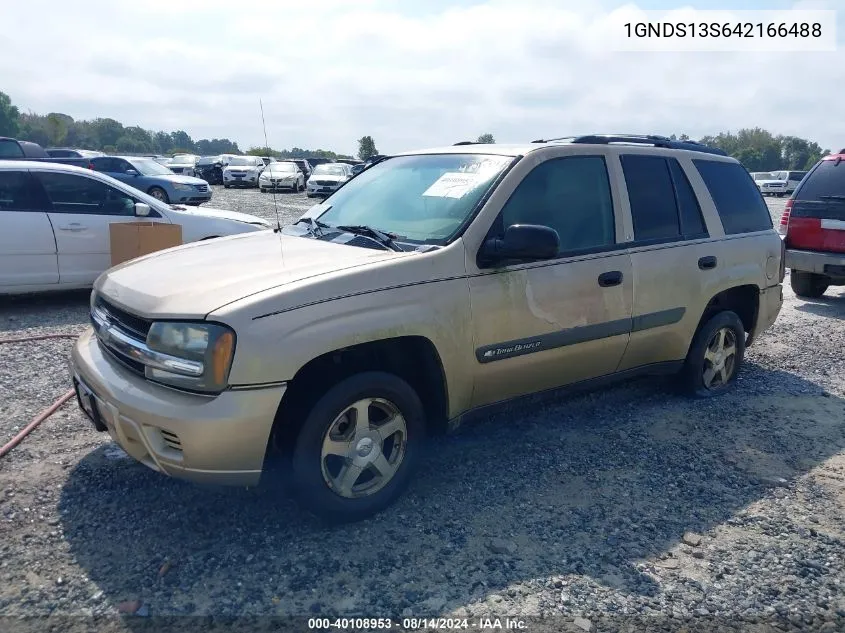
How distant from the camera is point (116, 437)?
3102 mm

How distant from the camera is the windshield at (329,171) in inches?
1050

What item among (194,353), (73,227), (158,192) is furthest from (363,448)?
(158,192)

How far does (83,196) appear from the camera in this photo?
24.6ft

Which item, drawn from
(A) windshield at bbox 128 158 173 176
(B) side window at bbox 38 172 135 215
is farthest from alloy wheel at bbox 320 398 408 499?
(A) windshield at bbox 128 158 173 176

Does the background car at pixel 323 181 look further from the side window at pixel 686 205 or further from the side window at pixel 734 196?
the side window at pixel 686 205

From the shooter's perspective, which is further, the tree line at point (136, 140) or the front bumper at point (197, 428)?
the tree line at point (136, 140)

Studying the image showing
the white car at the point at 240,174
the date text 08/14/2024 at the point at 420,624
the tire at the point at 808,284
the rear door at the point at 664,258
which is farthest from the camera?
the white car at the point at 240,174

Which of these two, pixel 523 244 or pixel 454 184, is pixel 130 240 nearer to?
pixel 454 184

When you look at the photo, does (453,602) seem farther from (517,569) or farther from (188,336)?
(188,336)

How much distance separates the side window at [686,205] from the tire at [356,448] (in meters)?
2.46

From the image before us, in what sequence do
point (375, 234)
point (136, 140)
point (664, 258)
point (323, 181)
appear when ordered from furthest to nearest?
1. point (136, 140)
2. point (323, 181)
3. point (664, 258)
4. point (375, 234)

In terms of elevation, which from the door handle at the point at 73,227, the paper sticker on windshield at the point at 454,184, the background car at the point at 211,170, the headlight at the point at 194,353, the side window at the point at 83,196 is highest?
the background car at the point at 211,170

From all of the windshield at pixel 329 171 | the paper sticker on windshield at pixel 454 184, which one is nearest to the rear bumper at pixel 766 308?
the paper sticker on windshield at pixel 454 184

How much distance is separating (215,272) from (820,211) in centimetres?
780
